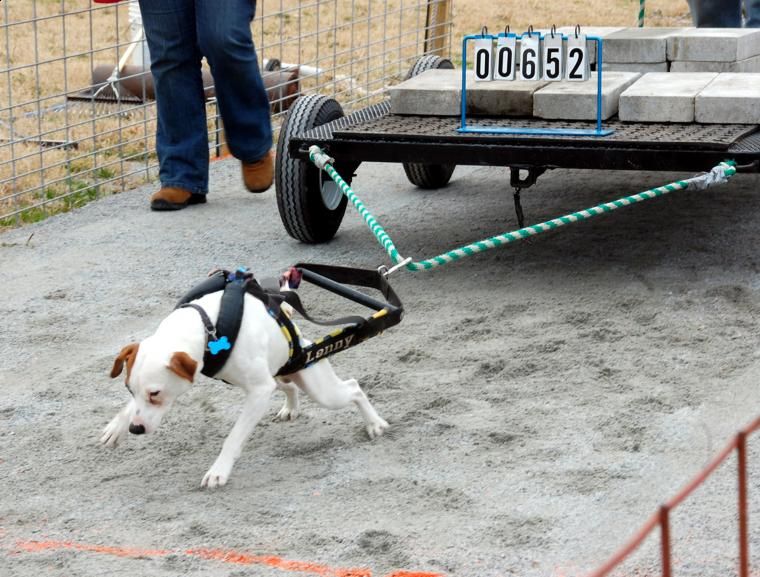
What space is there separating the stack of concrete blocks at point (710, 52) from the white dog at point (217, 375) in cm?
333

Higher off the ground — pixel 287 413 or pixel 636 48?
pixel 636 48

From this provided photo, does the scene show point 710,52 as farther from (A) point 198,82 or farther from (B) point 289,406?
(B) point 289,406

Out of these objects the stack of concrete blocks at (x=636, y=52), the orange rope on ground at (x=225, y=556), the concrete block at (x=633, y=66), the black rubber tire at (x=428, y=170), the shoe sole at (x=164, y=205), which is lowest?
the orange rope on ground at (x=225, y=556)

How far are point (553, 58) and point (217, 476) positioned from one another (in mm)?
2363

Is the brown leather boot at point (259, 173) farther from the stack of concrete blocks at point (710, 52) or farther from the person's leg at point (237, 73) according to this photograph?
the stack of concrete blocks at point (710, 52)

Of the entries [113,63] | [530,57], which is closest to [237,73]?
[530,57]

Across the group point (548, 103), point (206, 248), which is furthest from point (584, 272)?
point (206, 248)

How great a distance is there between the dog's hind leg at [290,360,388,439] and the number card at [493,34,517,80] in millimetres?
1876

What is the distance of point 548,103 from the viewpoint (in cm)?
503

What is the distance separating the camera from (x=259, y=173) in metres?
6.07

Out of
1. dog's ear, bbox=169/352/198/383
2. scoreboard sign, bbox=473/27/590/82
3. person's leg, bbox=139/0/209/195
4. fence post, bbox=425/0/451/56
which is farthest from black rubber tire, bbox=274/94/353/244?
fence post, bbox=425/0/451/56

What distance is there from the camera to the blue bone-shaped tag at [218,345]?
10.00 ft

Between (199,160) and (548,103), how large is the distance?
1.94 m

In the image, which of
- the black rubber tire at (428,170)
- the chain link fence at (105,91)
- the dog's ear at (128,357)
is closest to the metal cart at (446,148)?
the black rubber tire at (428,170)
